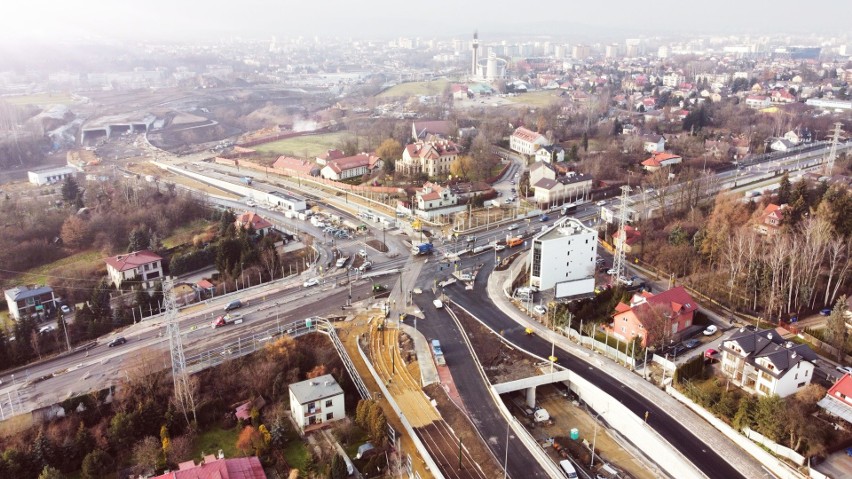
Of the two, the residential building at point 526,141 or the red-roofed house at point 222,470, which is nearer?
the red-roofed house at point 222,470

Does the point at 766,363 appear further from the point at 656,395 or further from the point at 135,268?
the point at 135,268

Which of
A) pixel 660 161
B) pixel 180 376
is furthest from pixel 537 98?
pixel 180 376

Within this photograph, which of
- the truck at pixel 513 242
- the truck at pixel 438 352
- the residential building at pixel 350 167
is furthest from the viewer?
the residential building at pixel 350 167

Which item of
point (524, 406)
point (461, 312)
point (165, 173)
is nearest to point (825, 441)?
point (524, 406)

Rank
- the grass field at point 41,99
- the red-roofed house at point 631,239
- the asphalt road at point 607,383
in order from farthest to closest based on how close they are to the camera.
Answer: the grass field at point 41,99 → the red-roofed house at point 631,239 → the asphalt road at point 607,383

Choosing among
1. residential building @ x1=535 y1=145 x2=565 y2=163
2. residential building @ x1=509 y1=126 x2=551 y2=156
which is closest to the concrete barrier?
residential building @ x1=535 y1=145 x2=565 y2=163

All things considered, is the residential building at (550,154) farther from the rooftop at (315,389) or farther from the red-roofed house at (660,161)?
the rooftop at (315,389)

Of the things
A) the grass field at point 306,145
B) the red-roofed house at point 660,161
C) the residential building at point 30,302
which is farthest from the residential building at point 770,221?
the grass field at point 306,145
